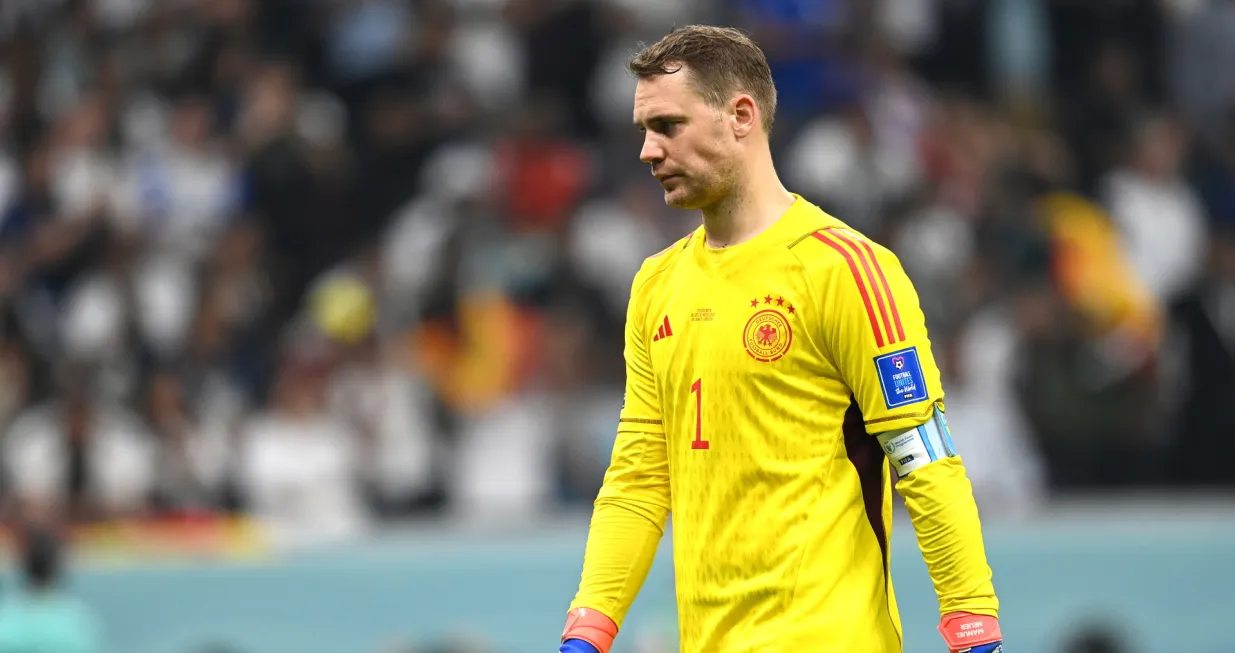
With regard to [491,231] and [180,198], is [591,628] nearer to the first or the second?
Answer: [491,231]

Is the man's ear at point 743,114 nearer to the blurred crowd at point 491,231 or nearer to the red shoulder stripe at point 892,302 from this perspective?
the red shoulder stripe at point 892,302

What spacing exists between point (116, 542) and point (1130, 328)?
219 inches

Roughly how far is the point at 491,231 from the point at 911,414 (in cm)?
673

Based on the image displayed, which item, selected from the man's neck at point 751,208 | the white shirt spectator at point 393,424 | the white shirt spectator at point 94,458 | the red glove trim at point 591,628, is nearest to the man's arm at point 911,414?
the man's neck at point 751,208

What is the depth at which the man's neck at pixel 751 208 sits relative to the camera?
12.7 feet

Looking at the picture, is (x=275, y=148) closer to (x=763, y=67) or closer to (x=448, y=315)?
(x=448, y=315)

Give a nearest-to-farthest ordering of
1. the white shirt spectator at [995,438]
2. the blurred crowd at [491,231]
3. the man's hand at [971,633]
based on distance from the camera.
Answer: the man's hand at [971,633]
the white shirt spectator at [995,438]
the blurred crowd at [491,231]

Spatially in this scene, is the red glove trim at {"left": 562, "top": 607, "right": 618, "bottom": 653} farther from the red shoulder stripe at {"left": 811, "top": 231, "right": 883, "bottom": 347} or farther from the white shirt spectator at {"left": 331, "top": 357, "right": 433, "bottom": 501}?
the white shirt spectator at {"left": 331, "top": 357, "right": 433, "bottom": 501}

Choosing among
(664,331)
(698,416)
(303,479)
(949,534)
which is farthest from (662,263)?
(303,479)

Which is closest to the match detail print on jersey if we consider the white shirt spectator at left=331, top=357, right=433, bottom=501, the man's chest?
the man's chest

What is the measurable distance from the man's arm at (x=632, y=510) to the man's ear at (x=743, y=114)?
49 cm

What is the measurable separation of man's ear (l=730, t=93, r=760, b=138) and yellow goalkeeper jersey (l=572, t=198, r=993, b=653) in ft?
0.67

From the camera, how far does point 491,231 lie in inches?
402

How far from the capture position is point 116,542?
953 cm
